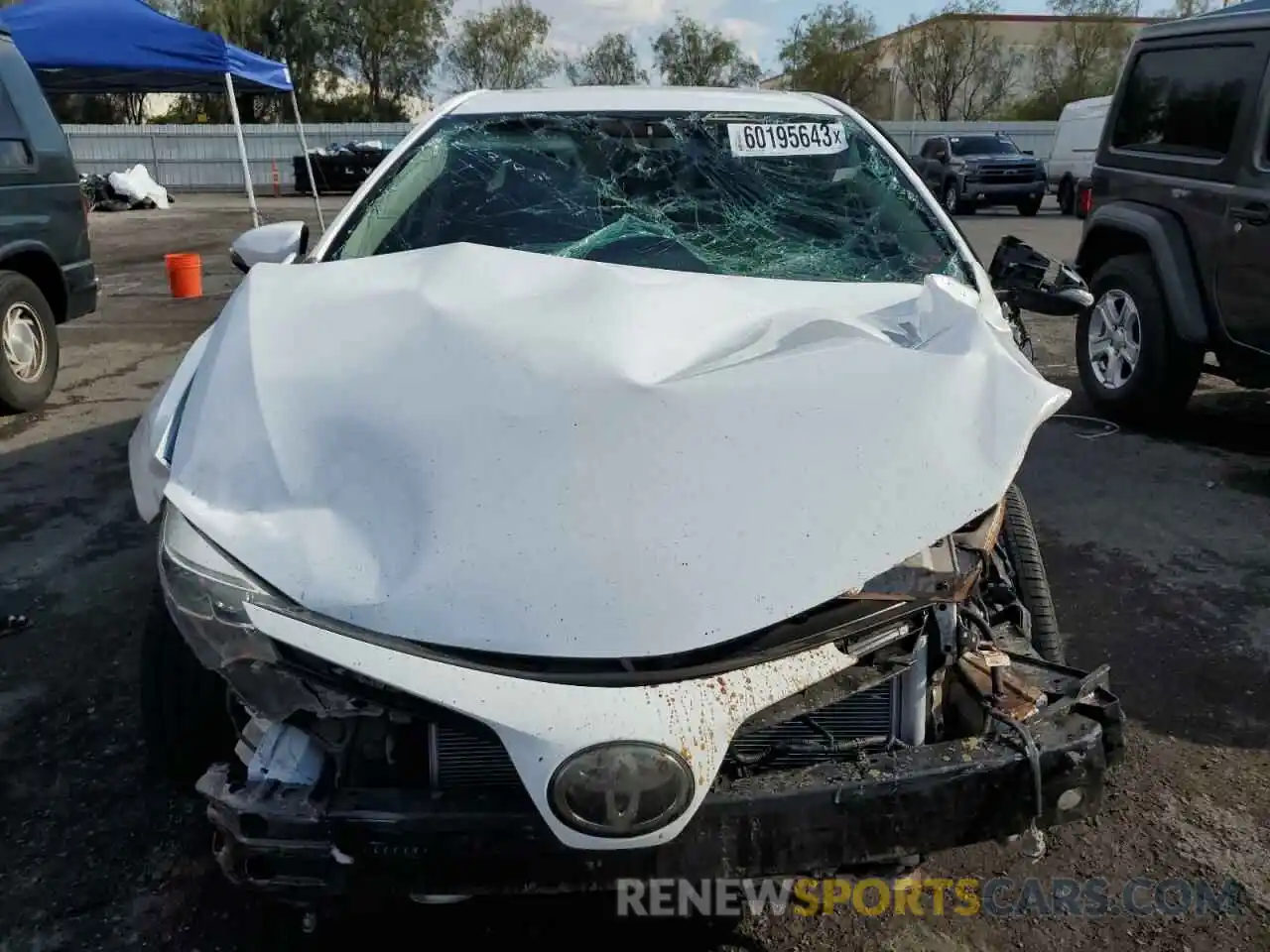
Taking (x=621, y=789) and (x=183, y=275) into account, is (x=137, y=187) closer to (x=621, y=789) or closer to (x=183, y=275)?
(x=183, y=275)

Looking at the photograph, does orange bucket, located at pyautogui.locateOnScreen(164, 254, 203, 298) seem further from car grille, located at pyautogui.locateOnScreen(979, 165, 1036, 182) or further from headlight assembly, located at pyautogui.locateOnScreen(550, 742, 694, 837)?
car grille, located at pyautogui.locateOnScreen(979, 165, 1036, 182)

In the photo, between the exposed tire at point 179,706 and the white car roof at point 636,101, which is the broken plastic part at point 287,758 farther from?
the white car roof at point 636,101

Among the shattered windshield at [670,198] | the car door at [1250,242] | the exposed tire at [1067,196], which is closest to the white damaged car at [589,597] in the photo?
the shattered windshield at [670,198]

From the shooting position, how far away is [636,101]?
3.67 metres

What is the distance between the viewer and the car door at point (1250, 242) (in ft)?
16.5

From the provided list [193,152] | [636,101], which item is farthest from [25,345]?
[193,152]

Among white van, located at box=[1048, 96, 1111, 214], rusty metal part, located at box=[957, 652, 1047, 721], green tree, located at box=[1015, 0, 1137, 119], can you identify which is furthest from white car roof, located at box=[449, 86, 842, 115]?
green tree, located at box=[1015, 0, 1137, 119]

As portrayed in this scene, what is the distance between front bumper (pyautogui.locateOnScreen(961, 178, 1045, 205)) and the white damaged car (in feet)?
67.0

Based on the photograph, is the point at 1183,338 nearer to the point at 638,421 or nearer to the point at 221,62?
the point at 638,421

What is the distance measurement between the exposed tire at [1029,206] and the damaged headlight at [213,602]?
22.1m

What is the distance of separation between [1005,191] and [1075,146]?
276 cm

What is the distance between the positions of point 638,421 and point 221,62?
36.3 ft

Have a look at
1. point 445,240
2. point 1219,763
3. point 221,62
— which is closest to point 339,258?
point 445,240

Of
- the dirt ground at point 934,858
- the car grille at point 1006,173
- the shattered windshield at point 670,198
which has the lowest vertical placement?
the car grille at point 1006,173
